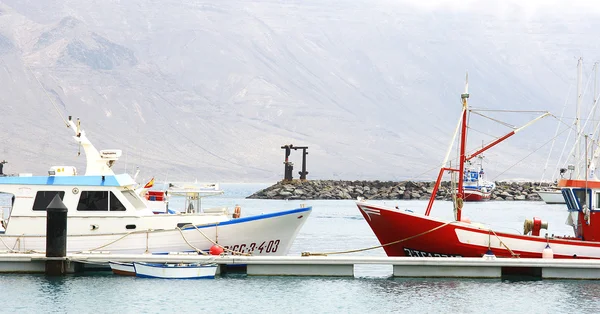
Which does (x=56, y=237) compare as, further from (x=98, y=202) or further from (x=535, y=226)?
(x=535, y=226)

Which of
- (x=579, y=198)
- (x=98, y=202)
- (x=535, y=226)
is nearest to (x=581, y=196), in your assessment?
(x=579, y=198)

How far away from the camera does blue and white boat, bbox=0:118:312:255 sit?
31109mm

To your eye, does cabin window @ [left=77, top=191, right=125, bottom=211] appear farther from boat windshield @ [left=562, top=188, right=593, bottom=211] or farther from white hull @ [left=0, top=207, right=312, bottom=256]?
boat windshield @ [left=562, top=188, right=593, bottom=211]

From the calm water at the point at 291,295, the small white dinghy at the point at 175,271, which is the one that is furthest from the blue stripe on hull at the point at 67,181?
the calm water at the point at 291,295

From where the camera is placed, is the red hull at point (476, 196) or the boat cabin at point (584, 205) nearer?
the boat cabin at point (584, 205)

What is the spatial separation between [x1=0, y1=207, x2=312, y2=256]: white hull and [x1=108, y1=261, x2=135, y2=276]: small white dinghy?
0.53m

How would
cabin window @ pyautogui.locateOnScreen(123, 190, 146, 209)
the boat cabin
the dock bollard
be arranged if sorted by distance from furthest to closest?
the boat cabin
cabin window @ pyautogui.locateOnScreen(123, 190, 146, 209)
the dock bollard

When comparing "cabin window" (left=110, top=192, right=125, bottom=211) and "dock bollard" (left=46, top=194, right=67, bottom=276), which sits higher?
"cabin window" (left=110, top=192, right=125, bottom=211)

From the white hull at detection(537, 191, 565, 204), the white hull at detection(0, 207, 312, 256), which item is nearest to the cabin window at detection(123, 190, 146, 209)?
the white hull at detection(0, 207, 312, 256)

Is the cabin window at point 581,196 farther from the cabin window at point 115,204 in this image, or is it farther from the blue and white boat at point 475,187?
the blue and white boat at point 475,187

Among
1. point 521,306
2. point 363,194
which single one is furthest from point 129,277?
point 363,194

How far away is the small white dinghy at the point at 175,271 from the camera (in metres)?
31.1

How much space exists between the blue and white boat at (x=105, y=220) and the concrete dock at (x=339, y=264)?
520 mm

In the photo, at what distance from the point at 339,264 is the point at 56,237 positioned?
27.1ft
